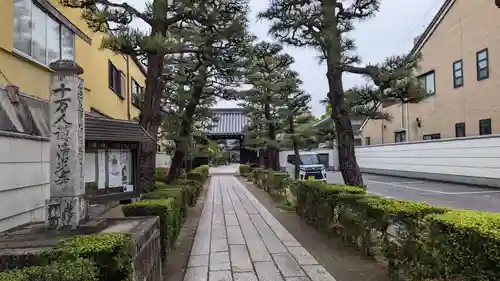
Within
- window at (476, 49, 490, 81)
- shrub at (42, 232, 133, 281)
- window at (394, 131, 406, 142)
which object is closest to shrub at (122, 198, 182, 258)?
shrub at (42, 232, 133, 281)

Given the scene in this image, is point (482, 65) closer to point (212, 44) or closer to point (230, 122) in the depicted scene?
point (212, 44)

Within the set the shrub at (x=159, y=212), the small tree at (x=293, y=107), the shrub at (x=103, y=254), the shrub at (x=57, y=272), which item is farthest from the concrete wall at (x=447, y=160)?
the shrub at (x=57, y=272)

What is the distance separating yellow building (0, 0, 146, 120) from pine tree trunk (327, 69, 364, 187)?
4.06 metres

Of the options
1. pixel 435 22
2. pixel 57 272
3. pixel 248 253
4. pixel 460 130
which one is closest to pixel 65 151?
pixel 57 272

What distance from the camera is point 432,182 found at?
19.7m

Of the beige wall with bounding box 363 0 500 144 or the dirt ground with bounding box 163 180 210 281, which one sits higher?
the beige wall with bounding box 363 0 500 144

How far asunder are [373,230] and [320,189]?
2.68 m

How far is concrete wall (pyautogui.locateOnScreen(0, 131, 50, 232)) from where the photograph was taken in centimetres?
563

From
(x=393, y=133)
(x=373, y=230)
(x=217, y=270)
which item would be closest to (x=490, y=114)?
(x=393, y=133)

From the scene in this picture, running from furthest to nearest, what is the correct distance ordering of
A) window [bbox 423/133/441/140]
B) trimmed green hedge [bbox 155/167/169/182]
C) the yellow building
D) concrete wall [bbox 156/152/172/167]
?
concrete wall [bbox 156/152/172/167] → window [bbox 423/133/441/140] → trimmed green hedge [bbox 155/167/169/182] → the yellow building

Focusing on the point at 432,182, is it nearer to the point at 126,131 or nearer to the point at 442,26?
the point at 442,26

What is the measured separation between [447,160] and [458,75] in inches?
201

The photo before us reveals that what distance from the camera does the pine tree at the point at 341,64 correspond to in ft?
25.9

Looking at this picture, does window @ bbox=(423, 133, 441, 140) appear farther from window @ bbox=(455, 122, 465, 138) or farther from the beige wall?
window @ bbox=(455, 122, 465, 138)
